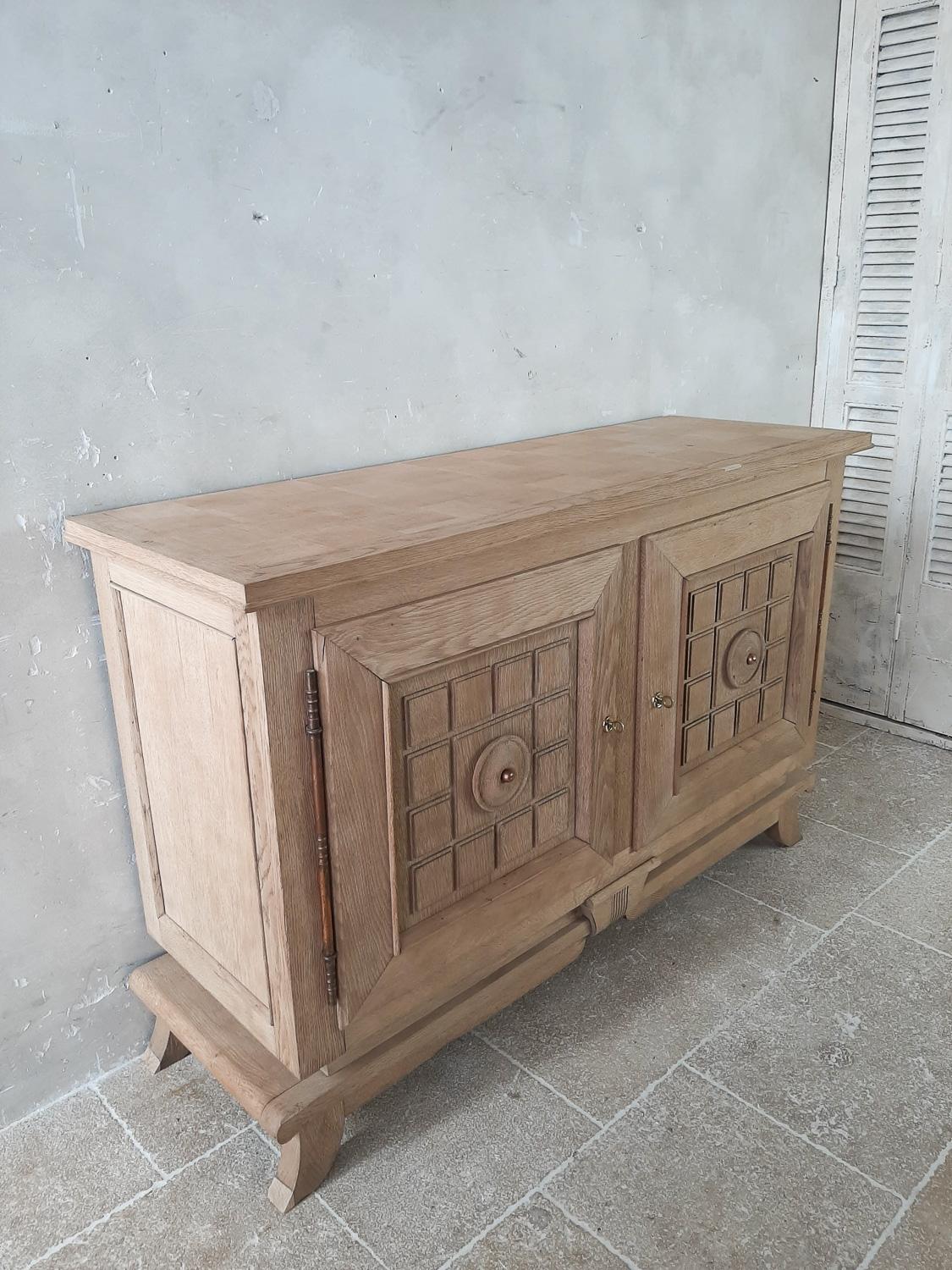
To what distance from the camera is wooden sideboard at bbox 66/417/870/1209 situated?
4.07ft

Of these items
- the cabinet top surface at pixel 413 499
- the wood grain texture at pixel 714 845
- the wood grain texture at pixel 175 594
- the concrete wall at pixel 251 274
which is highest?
the concrete wall at pixel 251 274

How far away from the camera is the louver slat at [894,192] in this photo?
2.46 m

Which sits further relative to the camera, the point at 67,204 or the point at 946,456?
the point at 946,456

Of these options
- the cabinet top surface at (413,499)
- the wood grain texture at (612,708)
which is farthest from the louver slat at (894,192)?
the wood grain texture at (612,708)

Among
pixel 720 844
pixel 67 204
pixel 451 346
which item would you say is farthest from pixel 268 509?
pixel 720 844

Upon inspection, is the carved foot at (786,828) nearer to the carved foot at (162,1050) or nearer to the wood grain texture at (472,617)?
the wood grain texture at (472,617)

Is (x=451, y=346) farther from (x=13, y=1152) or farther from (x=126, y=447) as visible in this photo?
(x=13, y=1152)

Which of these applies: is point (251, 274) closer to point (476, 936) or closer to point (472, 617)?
point (472, 617)

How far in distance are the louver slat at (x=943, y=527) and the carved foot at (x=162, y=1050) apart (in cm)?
218

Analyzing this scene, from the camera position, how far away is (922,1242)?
136cm

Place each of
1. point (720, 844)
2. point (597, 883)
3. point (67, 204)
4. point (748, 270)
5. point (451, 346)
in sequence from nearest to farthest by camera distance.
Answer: point (67, 204) < point (597, 883) < point (451, 346) < point (720, 844) < point (748, 270)

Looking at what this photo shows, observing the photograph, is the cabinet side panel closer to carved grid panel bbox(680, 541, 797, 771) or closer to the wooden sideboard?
the wooden sideboard

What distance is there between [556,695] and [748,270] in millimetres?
1479

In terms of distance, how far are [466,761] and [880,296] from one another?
196cm
